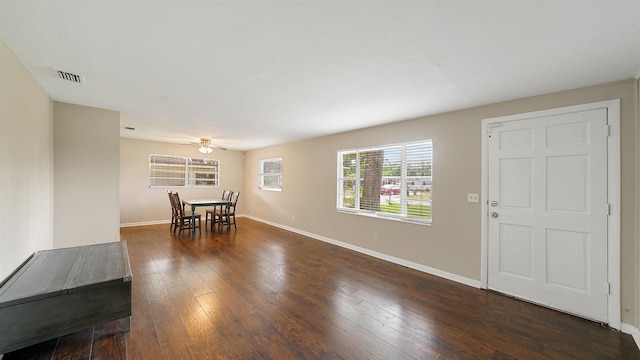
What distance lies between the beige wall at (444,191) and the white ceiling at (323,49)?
0.66ft

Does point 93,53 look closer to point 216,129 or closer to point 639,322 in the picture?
point 216,129

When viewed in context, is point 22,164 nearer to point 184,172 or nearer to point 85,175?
point 85,175

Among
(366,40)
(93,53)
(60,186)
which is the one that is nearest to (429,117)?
(366,40)

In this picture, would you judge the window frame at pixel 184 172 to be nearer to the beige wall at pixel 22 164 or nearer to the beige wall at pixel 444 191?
the beige wall at pixel 444 191

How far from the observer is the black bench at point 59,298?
5.30 feet

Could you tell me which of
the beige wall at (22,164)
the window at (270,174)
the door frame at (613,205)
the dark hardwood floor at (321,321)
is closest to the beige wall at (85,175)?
the beige wall at (22,164)

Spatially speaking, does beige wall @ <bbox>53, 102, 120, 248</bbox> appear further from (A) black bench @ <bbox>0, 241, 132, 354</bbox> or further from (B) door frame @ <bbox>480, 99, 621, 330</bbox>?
(B) door frame @ <bbox>480, 99, 621, 330</bbox>

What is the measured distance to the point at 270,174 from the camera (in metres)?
7.17

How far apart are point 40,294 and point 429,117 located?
4400 millimetres

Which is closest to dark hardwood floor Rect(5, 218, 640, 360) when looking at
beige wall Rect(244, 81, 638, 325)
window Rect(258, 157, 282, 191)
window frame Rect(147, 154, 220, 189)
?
beige wall Rect(244, 81, 638, 325)

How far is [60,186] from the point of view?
319 cm

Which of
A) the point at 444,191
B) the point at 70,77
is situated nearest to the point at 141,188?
the point at 70,77

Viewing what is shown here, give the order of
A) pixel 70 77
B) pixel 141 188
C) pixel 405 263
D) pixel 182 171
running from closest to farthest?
1. pixel 70 77
2. pixel 405 263
3. pixel 141 188
4. pixel 182 171

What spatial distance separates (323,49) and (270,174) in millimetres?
5624
